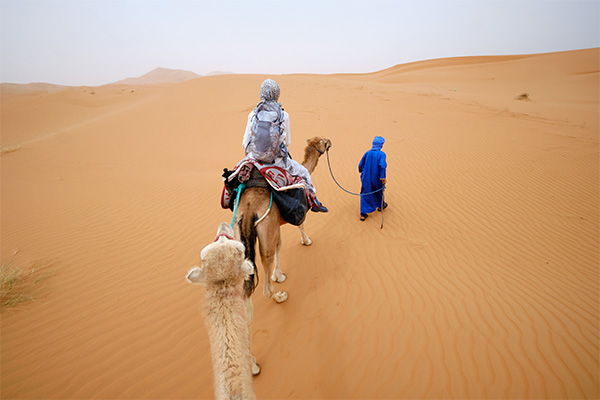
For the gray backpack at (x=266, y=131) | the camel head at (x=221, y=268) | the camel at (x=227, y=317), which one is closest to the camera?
the camel at (x=227, y=317)

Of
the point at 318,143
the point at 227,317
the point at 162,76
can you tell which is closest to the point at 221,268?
the point at 227,317

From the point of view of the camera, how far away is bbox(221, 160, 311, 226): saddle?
3108 mm

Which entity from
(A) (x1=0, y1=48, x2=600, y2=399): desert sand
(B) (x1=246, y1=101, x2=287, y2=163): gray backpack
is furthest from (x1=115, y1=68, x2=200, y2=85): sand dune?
(B) (x1=246, y1=101, x2=287, y2=163): gray backpack

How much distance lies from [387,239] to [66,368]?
17.4 feet

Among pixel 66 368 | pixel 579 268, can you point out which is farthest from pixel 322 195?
pixel 66 368

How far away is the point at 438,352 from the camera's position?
307cm

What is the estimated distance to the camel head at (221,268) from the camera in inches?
63.7

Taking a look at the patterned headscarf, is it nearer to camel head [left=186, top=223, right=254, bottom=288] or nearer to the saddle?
the saddle

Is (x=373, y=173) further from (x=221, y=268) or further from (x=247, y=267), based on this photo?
(x=221, y=268)

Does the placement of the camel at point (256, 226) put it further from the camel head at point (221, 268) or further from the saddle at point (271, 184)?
the camel head at point (221, 268)

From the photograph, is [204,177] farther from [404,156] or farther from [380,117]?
[380,117]

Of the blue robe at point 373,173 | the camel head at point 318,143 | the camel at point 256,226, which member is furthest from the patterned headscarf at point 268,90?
the blue robe at point 373,173

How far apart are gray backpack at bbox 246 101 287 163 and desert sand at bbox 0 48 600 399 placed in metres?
2.00

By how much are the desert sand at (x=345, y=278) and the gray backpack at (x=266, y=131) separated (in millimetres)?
2001
